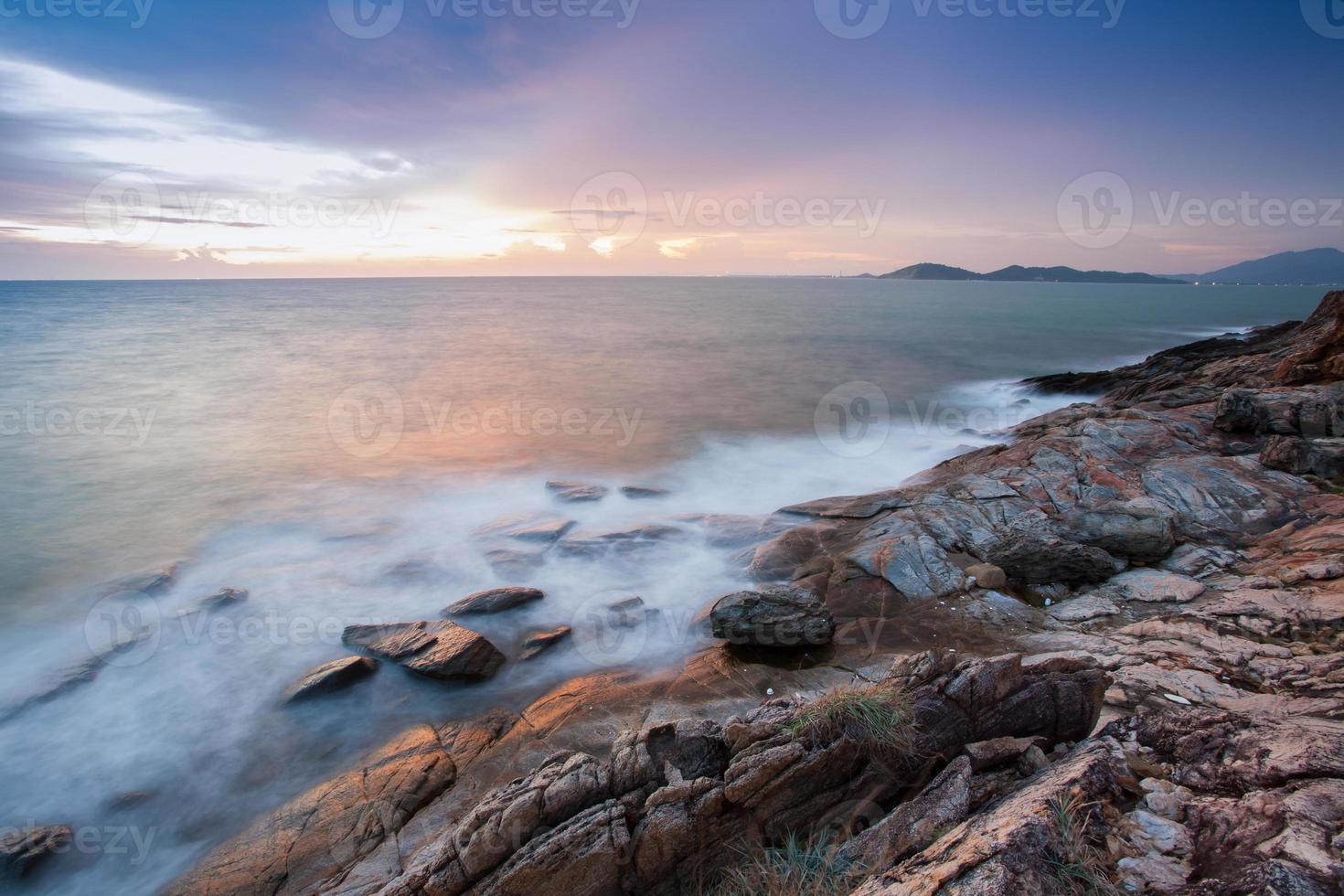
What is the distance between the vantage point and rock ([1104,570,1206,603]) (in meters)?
8.46

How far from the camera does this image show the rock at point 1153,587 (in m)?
8.46

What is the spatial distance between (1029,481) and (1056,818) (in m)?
10.0

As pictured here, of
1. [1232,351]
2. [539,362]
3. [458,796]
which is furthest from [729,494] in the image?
[539,362]

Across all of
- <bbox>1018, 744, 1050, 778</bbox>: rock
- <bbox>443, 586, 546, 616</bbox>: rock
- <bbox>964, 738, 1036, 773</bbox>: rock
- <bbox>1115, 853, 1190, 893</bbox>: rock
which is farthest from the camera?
<bbox>443, 586, 546, 616</bbox>: rock

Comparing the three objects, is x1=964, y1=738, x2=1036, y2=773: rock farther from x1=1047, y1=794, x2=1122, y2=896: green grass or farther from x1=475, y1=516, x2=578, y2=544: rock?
x1=475, y1=516, x2=578, y2=544: rock

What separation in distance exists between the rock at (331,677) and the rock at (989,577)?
924 centimetres

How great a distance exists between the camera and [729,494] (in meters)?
16.0

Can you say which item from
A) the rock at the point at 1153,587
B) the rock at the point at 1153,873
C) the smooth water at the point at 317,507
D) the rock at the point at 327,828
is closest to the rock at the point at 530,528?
the smooth water at the point at 317,507

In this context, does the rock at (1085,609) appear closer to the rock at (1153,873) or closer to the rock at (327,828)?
the rock at (1153,873)

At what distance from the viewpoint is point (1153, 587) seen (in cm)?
877

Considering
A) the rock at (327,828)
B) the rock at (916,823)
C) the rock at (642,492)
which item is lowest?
the rock at (327,828)

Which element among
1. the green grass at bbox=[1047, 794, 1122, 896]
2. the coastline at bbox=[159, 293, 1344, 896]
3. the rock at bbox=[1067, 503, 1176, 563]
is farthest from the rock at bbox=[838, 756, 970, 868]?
the rock at bbox=[1067, 503, 1176, 563]

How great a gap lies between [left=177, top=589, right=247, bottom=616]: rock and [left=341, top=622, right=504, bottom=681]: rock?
2.86 m

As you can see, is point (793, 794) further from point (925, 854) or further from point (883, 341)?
point (883, 341)
